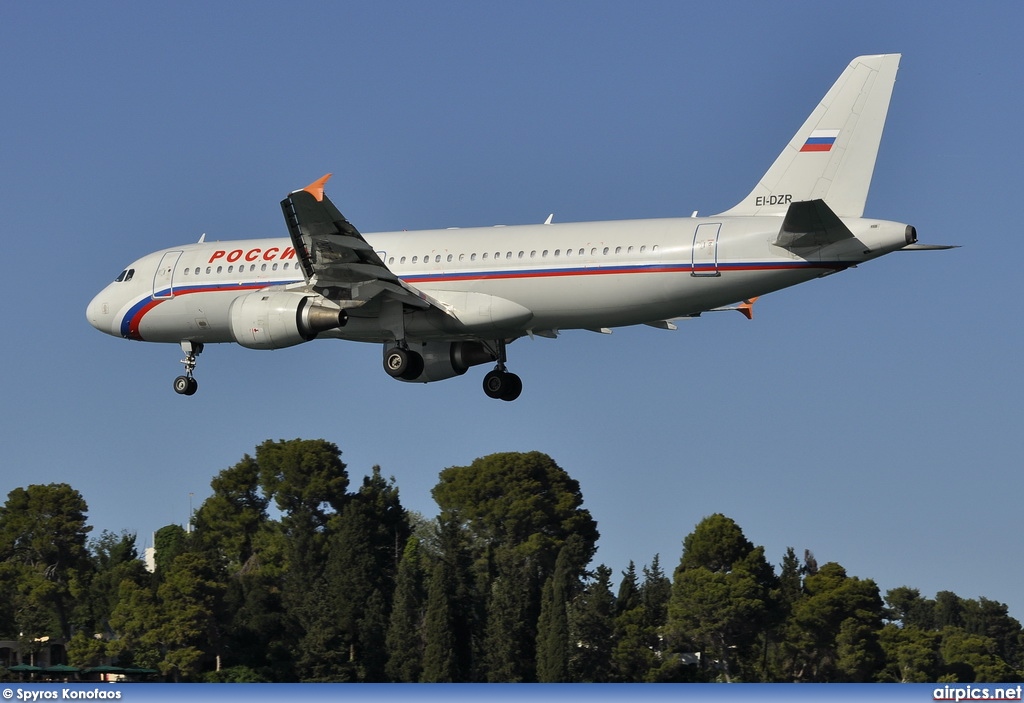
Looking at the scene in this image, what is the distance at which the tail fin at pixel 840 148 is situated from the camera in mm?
39219

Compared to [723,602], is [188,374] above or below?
above

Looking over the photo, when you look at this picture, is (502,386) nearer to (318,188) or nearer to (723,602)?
(318,188)

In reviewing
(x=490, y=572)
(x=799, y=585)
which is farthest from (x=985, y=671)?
(x=490, y=572)

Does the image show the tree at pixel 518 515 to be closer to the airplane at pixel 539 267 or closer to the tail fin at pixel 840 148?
the airplane at pixel 539 267

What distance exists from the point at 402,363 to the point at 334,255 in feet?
11.8

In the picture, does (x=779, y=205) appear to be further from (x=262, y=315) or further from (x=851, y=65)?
(x=262, y=315)

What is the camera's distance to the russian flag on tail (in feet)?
130

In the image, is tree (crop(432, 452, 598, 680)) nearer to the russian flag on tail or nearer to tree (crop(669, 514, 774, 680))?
tree (crop(669, 514, 774, 680))

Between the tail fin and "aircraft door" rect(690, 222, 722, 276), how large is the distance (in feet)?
5.91

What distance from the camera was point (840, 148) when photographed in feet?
130

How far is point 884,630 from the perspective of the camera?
74.7 meters

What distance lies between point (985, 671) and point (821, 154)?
126ft

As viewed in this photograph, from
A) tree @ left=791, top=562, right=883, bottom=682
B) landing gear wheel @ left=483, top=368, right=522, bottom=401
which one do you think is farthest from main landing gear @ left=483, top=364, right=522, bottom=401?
tree @ left=791, top=562, right=883, bottom=682
